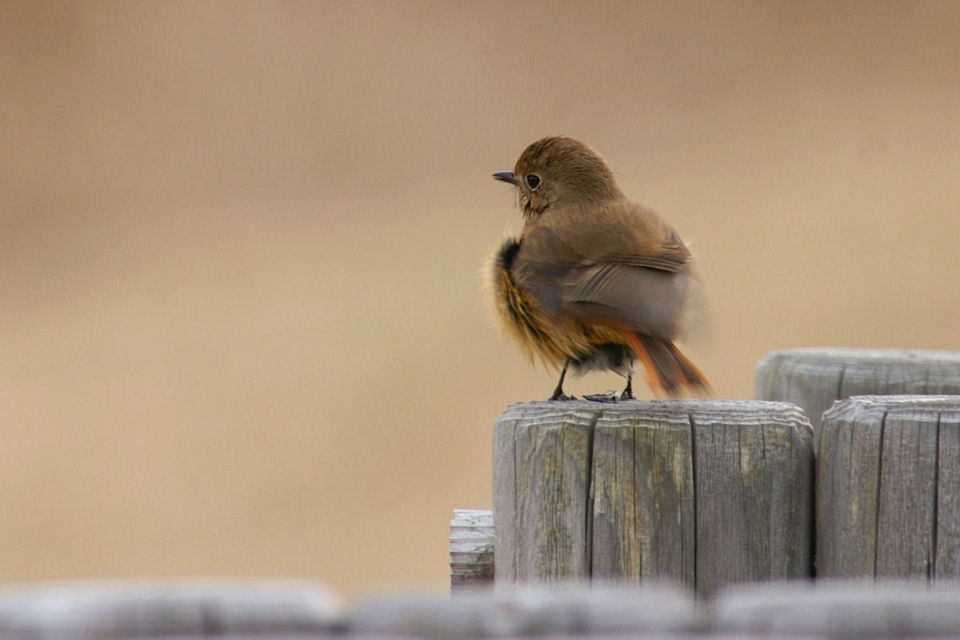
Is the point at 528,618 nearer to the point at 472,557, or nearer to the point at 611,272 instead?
→ the point at 472,557

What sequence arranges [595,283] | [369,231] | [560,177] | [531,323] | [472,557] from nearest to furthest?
[472,557]
[595,283]
[531,323]
[560,177]
[369,231]

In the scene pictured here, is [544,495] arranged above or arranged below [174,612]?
below

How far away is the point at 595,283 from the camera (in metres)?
4.42

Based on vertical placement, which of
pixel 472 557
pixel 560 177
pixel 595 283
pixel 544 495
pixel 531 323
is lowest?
pixel 472 557

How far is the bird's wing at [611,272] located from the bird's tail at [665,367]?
0.13 ft

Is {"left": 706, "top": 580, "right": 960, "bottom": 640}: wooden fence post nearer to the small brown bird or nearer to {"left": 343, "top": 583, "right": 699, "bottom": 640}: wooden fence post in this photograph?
{"left": 343, "top": 583, "right": 699, "bottom": 640}: wooden fence post

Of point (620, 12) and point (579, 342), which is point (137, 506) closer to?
point (579, 342)

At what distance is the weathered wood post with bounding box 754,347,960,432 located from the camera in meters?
3.85

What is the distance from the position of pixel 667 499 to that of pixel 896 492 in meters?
0.42

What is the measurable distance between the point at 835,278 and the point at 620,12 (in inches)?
388

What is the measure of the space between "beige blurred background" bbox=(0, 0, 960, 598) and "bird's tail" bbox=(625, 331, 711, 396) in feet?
2.96

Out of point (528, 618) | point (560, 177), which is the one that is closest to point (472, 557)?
point (528, 618)

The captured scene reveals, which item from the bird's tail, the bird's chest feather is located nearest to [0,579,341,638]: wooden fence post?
the bird's tail

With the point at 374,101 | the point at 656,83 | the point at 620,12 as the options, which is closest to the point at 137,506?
the point at 374,101
